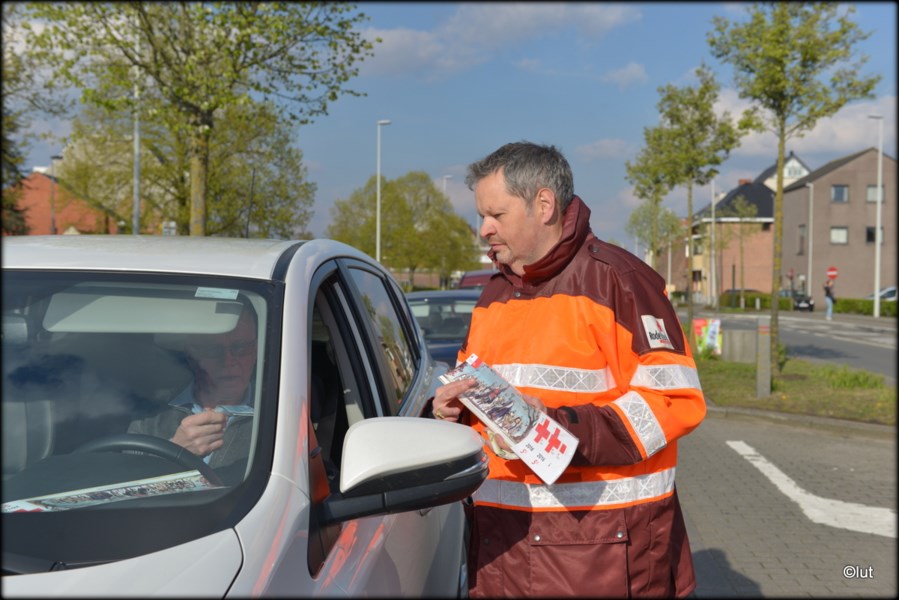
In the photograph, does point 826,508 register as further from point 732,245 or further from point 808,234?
point 732,245

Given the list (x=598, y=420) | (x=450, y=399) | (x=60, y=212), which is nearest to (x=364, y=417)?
(x=450, y=399)

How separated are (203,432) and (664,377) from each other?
118 cm

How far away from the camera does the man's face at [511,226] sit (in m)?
2.44

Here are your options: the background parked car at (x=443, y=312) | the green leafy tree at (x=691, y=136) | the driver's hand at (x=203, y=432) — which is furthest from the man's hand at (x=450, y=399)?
the green leafy tree at (x=691, y=136)

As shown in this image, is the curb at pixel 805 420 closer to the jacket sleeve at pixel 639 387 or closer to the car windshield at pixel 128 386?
the jacket sleeve at pixel 639 387

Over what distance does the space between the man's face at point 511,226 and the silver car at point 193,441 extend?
1.81 feet

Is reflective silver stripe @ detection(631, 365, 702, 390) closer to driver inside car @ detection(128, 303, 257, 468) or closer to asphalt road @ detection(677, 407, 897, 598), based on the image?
driver inside car @ detection(128, 303, 257, 468)

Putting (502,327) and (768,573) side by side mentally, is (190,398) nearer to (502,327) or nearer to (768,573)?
(502,327)

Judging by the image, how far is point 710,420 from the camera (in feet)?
36.7

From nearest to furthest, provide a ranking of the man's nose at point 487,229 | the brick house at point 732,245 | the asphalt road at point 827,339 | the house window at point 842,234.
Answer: the house window at point 842,234, the man's nose at point 487,229, the asphalt road at point 827,339, the brick house at point 732,245

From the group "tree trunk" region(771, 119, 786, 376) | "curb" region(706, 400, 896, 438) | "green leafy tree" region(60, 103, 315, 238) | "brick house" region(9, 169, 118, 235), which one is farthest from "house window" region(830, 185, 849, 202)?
"brick house" region(9, 169, 118, 235)

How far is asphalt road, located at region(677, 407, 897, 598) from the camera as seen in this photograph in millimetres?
4734

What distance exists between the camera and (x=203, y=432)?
2.20 metres

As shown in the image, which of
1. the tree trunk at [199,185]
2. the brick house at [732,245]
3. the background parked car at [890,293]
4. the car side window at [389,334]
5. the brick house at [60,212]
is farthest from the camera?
the brick house at [732,245]
